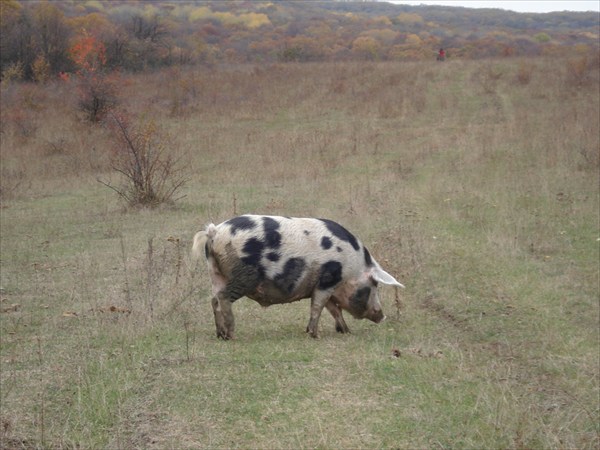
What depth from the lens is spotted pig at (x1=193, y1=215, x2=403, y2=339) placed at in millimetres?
8594

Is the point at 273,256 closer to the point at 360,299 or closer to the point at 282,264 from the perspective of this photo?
the point at 282,264

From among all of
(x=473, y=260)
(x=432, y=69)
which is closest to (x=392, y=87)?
(x=432, y=69)

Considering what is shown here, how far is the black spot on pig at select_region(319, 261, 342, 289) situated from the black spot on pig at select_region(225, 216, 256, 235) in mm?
916

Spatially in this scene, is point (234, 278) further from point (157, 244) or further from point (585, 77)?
point (585, 77)

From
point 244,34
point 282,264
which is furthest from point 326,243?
point 244,34

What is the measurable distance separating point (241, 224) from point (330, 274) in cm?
114

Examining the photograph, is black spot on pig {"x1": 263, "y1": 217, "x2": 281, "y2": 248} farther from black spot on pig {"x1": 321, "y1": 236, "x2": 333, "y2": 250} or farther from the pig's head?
the pig's head

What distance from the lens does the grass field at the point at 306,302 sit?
6500 millimetres

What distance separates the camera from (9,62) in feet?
134

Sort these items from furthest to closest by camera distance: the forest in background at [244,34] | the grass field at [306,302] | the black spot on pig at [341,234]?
the forest in background at [244,34], the black spot on pig at [341,234], the grass field at [306,302]

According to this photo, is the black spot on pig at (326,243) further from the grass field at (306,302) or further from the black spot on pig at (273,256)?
the grass field at (306,302)

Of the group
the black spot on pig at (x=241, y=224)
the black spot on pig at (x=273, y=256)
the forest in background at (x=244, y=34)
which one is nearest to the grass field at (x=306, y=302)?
the black spot on pig at (x=273, y=256)

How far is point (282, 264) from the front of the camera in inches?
342

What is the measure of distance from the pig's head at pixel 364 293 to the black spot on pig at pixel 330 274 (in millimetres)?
221
